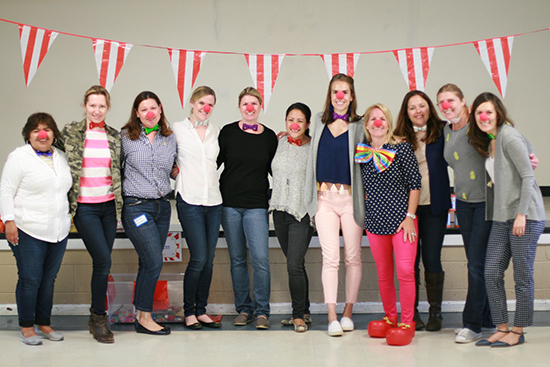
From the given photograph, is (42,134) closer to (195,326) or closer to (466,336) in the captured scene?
(195,326)

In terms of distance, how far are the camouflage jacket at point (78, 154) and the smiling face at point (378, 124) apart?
1.51 m

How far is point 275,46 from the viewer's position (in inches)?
185

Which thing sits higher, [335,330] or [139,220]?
[139,220]

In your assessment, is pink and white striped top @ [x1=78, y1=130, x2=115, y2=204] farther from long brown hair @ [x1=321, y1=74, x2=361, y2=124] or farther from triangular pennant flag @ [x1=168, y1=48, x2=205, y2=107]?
long brown hair @ [x1=321, y1=74, x2=361, y2=124]

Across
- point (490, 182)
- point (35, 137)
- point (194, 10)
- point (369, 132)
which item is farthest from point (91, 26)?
point (490, 182)

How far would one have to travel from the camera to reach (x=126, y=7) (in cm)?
472

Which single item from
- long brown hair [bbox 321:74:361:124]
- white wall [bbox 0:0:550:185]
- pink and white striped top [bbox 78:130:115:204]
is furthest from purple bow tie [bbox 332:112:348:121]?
white wall [bbox 0:0:550:185]

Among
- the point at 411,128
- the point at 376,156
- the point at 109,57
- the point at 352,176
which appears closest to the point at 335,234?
the point at 352,176

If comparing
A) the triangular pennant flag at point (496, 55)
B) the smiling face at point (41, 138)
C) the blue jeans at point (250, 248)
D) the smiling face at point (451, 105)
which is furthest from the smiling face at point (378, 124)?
the smiling face at point (41, 138)

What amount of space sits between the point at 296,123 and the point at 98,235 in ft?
4.50

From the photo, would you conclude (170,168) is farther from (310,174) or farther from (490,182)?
(490,182)

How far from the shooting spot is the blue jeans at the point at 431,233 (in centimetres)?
288

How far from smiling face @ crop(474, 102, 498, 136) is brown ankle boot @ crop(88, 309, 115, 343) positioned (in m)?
2.45

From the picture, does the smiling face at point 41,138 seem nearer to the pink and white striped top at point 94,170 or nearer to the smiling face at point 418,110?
the pink and white striped top at point 94,170
